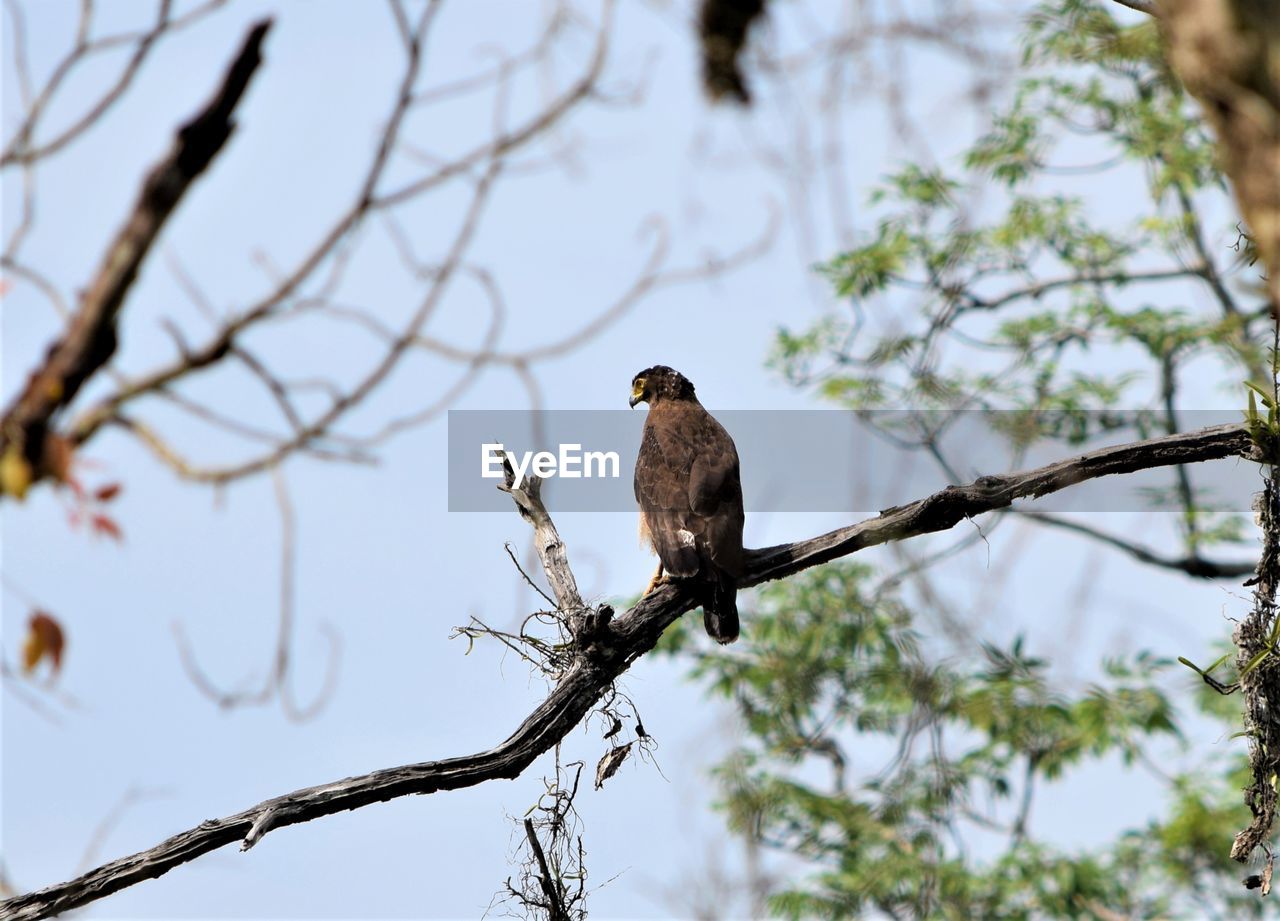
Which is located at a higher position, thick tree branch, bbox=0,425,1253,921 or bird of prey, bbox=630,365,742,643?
bird of prey, bbox=630,365,742,643

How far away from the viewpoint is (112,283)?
166 centimetres

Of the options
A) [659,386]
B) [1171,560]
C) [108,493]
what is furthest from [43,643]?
[1171,560]

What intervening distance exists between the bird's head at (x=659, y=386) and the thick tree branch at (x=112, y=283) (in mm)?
4920

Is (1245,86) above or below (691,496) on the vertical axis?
below

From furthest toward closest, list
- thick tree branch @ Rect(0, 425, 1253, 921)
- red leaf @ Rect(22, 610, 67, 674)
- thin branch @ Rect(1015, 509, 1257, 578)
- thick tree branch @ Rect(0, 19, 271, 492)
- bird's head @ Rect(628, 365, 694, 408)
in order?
thin branch @ Rect(1015, 509, 1257, 578)
bird's head @ Rect(628, 365, 694, 408)
thick tree branch @ Rect(0, 425, 1253, 921)
red leaf @ Rect(22, 610, 67, 674)
thick tree branch @ Rect(0, 19, 271, 492)

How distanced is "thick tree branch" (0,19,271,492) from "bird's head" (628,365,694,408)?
4.92m

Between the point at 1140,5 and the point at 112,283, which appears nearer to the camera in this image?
the point at 112,283

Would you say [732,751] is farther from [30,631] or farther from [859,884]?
[30,631]

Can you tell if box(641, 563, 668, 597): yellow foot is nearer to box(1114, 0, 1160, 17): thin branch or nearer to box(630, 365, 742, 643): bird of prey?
box(630, 365, 742, 643): bird of prey

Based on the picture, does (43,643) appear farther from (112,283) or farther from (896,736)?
(896,736)

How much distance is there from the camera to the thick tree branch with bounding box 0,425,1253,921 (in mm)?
3582

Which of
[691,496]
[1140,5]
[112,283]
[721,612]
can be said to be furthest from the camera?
[691,496]

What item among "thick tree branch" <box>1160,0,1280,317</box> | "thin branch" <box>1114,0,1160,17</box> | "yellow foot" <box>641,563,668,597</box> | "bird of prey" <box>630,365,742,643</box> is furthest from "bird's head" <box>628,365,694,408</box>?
"thick tree branch" <box>1160,0,1280,317</box>

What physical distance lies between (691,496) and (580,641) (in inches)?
57.7
